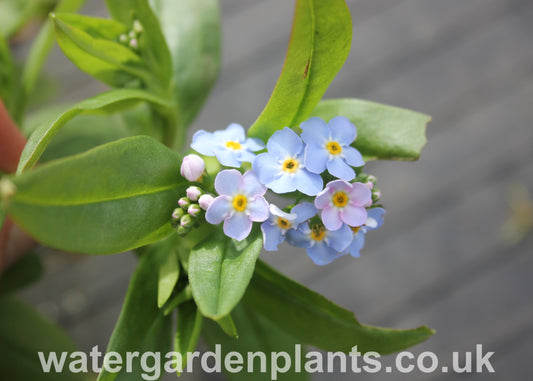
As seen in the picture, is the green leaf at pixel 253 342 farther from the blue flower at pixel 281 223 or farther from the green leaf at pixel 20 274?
the green leaf at pixel 20 274

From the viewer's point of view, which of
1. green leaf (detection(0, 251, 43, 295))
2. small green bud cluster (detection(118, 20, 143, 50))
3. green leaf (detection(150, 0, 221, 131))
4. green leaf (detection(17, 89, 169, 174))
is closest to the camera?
green leaf (detection(17, 89, 169, 174))

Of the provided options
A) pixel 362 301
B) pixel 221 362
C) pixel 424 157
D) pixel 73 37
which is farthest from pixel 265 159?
pixel 424 157

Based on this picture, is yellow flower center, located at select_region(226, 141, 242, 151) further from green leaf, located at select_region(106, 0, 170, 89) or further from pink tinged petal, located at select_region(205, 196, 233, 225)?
green leaf, located at select_region(106, 0, 170, 89)

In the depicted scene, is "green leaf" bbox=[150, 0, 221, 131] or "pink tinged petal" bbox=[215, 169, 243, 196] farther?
"green leaf" bbox=[150, 0, 221, 131]

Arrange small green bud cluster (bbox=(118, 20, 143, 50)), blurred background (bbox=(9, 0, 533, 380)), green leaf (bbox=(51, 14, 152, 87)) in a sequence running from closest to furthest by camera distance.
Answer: green leaf (bbox=(51, 14, 152, 87)), small green bud cluster (bbox=(118, 20, 143, 50)), blurred background (bbox=(9, 0, 533, 380))

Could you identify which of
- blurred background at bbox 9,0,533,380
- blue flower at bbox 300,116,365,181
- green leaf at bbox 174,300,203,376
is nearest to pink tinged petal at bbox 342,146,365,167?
blue flower at bbox 300,116,365,181

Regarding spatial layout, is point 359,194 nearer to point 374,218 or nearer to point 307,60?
point 374,218
